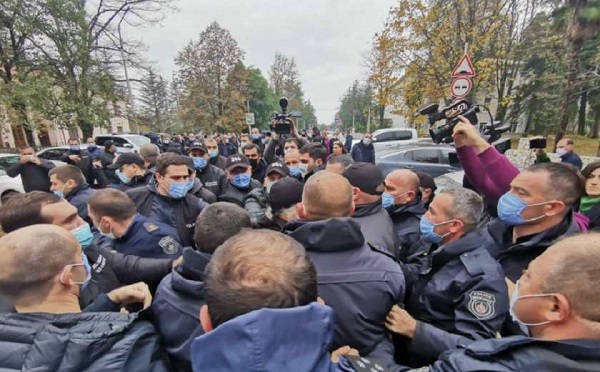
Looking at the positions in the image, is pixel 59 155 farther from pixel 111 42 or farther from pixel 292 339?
pixel 292 339

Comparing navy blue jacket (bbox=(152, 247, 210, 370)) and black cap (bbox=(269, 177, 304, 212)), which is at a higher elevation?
black cap (bbox=(269, 177, 304, 212))

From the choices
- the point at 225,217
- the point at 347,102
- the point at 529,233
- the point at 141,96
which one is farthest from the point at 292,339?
the point at 347,102

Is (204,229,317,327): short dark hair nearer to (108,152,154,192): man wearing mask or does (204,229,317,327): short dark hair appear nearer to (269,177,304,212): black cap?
(269,177,304,212): black cap

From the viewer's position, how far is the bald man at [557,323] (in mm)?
945

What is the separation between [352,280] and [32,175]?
22.9 ft

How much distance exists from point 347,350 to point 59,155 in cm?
1470

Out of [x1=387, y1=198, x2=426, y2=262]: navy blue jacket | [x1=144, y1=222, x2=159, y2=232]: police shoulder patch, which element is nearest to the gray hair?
[x1=387, y1=198, x2=426, y2=262]: navy blue jacket

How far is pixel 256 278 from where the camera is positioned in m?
0.95

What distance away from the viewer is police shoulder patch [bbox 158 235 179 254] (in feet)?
7.88

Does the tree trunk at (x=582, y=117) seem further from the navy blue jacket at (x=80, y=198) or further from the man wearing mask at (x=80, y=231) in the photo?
the man wearing mask at (x=80, y=231)

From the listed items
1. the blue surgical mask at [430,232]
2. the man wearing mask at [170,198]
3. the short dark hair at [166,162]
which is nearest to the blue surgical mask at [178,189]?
the man wearing mask at [170,198]

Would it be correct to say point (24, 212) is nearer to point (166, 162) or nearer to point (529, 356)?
point (166, 162)

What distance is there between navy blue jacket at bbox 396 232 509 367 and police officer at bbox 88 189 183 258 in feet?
5.48

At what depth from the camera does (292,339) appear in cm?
85
